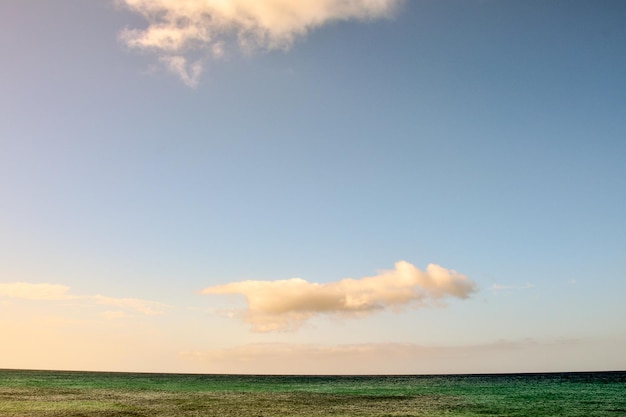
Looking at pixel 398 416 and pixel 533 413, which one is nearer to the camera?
pixel 398 416

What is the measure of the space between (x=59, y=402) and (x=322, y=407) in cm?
2329

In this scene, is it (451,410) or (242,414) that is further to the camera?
(451,410)

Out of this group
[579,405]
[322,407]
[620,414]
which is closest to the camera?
[620,414]

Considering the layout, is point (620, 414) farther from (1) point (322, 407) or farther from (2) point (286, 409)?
(2) point (286, 409)

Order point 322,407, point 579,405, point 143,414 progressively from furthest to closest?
point 579,405
point 322,407
point 143,414

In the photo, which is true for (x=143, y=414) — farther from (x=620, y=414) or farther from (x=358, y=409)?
(x=620, y=414)

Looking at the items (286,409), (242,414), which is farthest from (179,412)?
(286,409)

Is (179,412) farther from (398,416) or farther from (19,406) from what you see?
(398,416)

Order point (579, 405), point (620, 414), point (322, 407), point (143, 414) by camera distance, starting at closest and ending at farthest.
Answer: point (143, 414) → point (620, 414) → point (322, 407) → point (579, 405)

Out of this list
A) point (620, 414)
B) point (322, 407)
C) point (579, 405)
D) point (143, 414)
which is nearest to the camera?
point (143, 414)

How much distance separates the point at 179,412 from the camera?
1462 inches

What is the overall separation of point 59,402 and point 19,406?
5.11 m

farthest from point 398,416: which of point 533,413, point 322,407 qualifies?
point 533,413

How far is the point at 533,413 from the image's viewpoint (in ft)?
130
